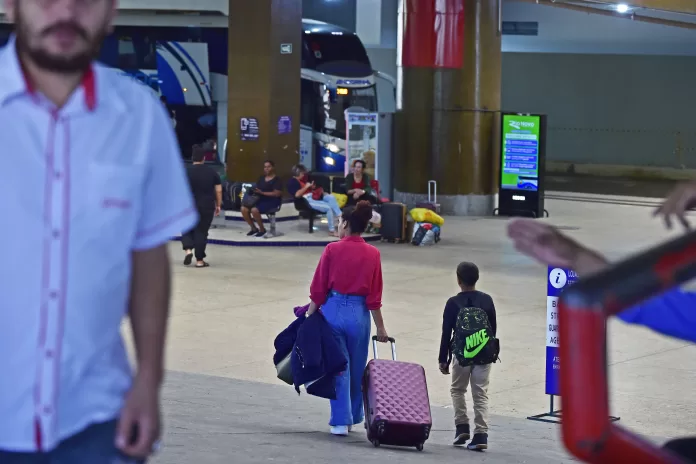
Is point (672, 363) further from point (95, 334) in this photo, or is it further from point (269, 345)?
point (95, 334)

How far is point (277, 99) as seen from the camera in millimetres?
26344

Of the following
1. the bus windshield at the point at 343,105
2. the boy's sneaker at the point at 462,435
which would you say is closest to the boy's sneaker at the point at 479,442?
the boy's sneaker at the point at 462,435

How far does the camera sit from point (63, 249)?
2.45m

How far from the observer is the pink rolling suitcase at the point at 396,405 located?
8875 mm

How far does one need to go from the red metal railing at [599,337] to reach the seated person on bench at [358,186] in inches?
791

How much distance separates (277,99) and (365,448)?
1813cm

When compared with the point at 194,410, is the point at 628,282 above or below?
above

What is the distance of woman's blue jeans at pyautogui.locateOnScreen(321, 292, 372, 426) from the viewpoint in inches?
364

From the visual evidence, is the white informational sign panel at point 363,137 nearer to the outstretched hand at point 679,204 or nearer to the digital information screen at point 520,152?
the digital information screen at point 520,152

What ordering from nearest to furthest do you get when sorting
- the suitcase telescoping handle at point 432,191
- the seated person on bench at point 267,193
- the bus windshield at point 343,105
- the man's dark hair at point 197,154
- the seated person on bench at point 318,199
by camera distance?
the man's dark hair at point 197,154 < the seated person on bench at point 267,193 < the seated person on bench at point 318,199 < the suitcase telescoping handle at point 432,191 < the bus windshield at point 343,105

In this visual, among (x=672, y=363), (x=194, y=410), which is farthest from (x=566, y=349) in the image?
(x=672, y=363)

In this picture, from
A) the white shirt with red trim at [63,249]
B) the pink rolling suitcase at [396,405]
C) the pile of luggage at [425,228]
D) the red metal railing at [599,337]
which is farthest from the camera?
the pile of luggage at [425,228]

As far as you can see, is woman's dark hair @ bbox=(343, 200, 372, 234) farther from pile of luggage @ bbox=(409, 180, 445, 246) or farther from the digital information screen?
the digital information screen

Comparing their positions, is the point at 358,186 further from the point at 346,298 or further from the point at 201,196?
the point at 346,298
